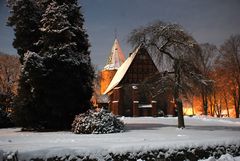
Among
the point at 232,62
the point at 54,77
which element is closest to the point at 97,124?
the point at 54,77

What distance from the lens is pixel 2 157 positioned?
8758mm

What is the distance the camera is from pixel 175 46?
824 inches

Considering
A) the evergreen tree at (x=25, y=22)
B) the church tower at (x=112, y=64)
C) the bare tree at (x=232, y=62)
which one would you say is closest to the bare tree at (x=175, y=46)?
the evergreen tree at (x=25, y=22)

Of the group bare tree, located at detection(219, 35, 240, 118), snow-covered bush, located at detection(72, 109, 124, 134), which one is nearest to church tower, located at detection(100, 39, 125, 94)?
bare tree, located at detection(219, 35, 240, 118)

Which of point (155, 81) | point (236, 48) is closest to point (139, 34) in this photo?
point (155, 81)

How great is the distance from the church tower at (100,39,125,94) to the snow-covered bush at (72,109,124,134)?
49.9m

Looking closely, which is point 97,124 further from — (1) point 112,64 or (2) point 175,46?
(1) point 112,64

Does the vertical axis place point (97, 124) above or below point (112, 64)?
below

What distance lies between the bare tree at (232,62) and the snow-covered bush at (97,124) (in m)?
23.0

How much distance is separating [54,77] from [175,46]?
8.52 meters

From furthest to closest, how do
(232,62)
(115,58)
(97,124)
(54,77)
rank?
(115,58) < (232,62) < (54,77) < (97,124)

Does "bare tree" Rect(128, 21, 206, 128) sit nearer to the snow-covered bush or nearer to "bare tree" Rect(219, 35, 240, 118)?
the snow-covered bush

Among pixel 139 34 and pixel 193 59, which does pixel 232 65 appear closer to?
pixel 193 59

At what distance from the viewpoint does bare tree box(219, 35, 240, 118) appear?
36.8 meters
